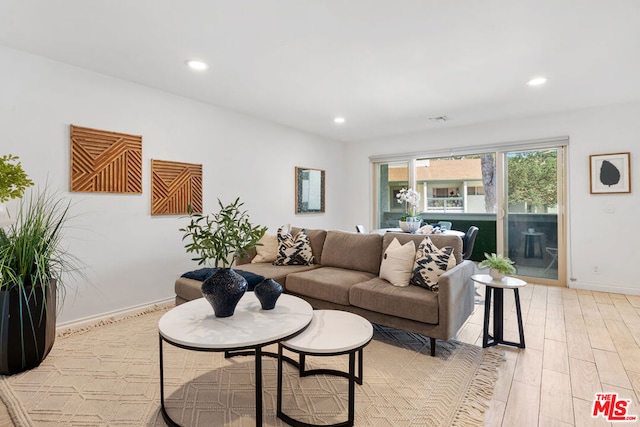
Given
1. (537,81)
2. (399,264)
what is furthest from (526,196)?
(399,264)

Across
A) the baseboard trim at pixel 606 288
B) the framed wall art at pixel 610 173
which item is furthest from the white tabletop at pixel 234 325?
the framed wall art at pixel 610 173

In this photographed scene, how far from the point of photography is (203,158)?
4.03 meters

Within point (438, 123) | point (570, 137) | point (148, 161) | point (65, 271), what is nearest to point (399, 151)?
point (438, 123)

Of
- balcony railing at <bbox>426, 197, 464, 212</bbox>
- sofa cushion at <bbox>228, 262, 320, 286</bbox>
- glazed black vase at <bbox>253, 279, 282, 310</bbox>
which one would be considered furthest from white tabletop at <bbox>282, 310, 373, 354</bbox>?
balcony railing at <bbox>426, 197, 464, 212</bbox>

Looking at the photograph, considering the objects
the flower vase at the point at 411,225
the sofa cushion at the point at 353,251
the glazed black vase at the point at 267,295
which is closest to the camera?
the glazed black vase at the point at 267,295

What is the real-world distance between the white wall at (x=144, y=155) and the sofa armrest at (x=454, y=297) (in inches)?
116

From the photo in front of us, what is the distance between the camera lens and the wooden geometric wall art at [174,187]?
3564mm

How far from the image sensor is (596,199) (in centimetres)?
424

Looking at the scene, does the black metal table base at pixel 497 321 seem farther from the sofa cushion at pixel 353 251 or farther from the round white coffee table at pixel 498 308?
the sofa cushion at pixel 353 251

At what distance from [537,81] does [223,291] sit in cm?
367

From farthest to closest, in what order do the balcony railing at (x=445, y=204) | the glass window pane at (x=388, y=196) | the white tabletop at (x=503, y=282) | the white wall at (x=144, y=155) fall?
the balcony railing at (x=445, y=204), the glass window pane at (x=388, y=196), the white wall at (x=144, y=155), the white tabletop at (x=503, y=282)

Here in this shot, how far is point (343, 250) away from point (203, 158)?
2089 millimetres

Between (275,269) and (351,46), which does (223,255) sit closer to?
(275,269)

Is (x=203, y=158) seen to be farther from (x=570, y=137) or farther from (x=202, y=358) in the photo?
(x=570, y=137)
